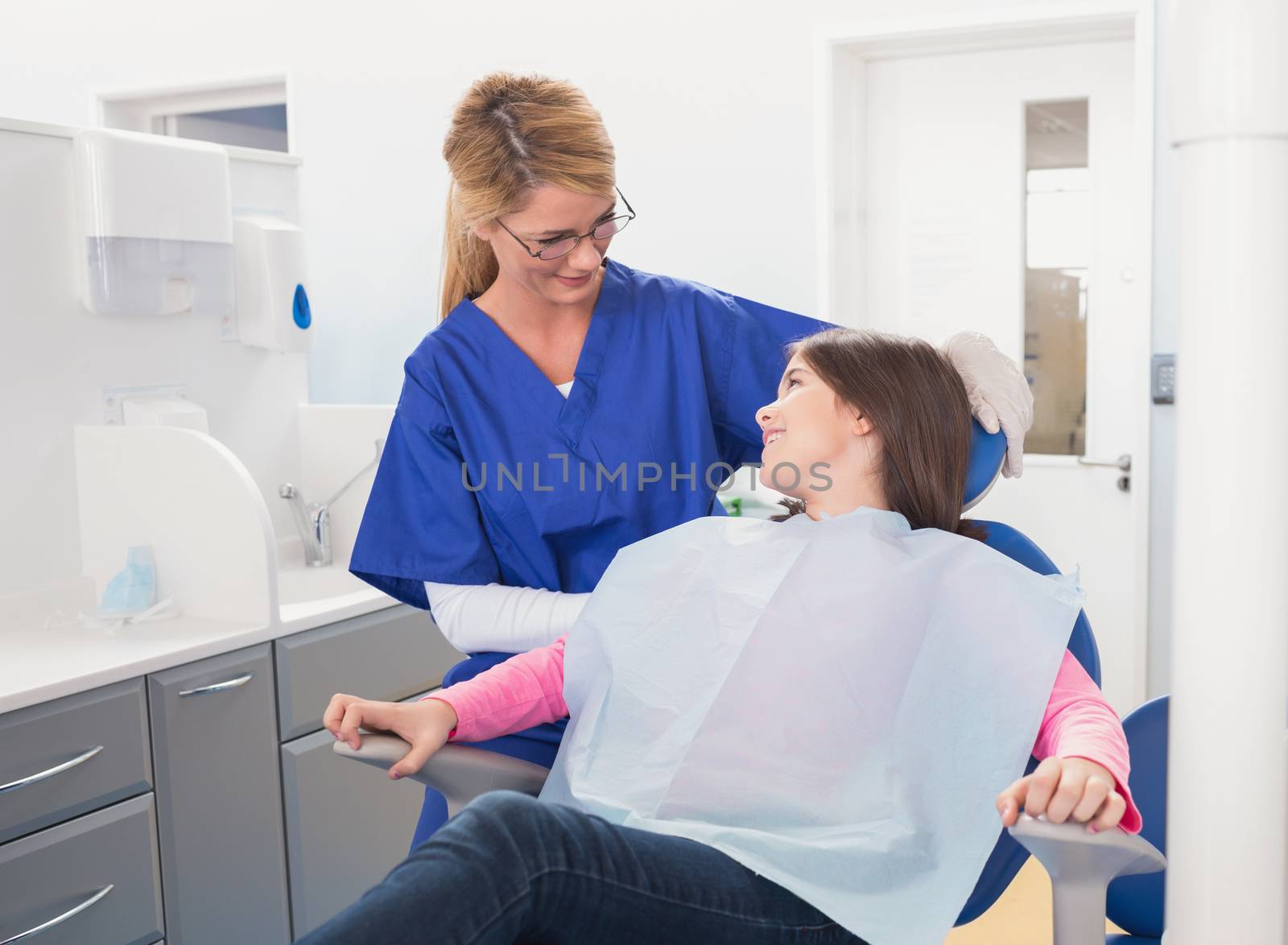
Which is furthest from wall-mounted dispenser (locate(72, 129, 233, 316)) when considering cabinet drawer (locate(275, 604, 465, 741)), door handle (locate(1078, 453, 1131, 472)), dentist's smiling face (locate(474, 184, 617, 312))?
door handle (locate(1078, 453, 1131, 472))

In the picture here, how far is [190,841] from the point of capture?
198 cm

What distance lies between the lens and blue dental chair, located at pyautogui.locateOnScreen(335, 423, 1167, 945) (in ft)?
3.14

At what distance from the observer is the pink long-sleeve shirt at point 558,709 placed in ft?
3.14

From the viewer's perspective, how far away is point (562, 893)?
3.11 ft

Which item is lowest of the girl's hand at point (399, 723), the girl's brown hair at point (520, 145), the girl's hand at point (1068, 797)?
the girl's hand at point (399, 723)

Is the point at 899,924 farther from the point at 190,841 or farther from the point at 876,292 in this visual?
the point at 876,292

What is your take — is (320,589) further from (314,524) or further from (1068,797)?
(1068,797)

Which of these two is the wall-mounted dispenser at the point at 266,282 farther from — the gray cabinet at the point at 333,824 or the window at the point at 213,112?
the window at the point at 213,112

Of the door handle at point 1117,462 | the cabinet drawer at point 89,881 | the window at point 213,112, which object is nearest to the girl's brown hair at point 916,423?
the cabinet drawer at point 89,881

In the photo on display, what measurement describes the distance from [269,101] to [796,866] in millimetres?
3180

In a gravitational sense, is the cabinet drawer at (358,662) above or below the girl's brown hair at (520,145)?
below

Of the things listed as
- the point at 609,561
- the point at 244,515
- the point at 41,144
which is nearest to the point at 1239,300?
the point at 609,561

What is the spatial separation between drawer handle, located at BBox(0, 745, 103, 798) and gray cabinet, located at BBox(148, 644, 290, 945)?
0.11 meters

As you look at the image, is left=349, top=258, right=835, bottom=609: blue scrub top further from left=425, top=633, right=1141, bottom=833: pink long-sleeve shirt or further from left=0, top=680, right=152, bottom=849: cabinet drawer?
Answer: left=0, top=680, right=152, bottom=849: cabinet drawer
